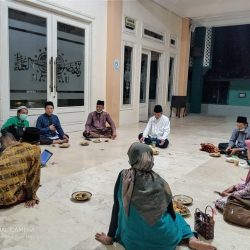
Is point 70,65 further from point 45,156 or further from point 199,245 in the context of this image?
point 199,245

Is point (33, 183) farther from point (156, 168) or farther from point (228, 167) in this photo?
point (228, 167)

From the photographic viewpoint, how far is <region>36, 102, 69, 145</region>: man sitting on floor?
5.20 m

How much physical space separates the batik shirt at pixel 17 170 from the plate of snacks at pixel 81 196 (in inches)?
16.0

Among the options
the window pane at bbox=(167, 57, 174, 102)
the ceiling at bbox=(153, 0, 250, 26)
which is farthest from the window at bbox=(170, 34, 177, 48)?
the ceiling at bbox=(153, 0, 250, 26)

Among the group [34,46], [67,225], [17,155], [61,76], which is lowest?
[67,225]

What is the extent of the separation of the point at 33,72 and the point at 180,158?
331cm

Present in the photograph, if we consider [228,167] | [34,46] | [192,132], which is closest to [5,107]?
[34,46]

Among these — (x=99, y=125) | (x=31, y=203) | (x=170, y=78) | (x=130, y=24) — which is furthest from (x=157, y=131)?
(x=170, y=78)

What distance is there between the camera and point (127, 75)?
26.8ft

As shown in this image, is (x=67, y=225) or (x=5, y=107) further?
(x=5, y=107)

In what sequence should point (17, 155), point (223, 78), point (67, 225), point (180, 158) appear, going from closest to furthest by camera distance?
point (67, 225), point (17, 155), point (180, 158), point (223, 78)

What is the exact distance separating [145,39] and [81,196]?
672 cm

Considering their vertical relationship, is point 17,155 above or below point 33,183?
above

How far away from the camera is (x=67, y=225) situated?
226 cm
